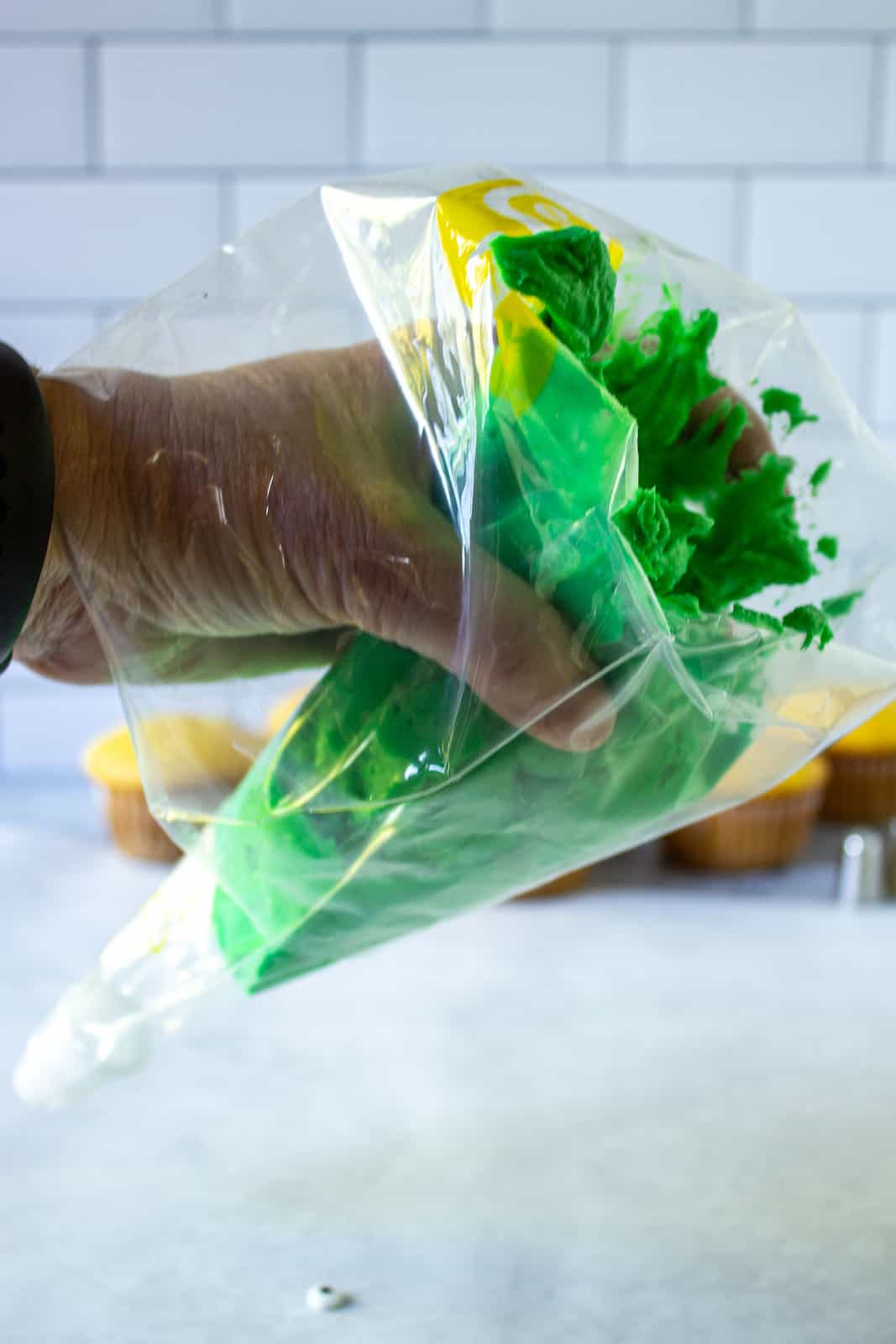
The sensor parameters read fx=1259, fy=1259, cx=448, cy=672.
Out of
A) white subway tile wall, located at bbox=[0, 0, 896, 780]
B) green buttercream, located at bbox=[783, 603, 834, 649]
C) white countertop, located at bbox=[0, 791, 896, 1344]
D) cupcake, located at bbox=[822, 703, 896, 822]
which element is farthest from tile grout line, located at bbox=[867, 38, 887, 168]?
green buttercream, located at bbox=[783, 603, 834, 649]

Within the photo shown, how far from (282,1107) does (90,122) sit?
0.66 m

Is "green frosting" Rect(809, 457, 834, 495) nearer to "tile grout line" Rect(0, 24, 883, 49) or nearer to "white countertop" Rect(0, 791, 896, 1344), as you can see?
"white countertop" Rect(0, 791, 896, 1344)

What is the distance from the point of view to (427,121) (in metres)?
0.85

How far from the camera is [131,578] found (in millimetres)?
344

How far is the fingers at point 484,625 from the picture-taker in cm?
31

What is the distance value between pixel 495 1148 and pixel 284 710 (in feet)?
0.70

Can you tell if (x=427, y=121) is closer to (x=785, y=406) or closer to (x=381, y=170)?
(x=381, y=170)

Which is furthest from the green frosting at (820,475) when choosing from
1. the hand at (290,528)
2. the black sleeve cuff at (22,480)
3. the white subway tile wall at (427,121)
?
the white subway tile wall at (427,121)

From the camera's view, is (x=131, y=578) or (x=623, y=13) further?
(x=623, y=13)

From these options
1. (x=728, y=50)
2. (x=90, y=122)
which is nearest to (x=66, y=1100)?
(x=90, y=122)

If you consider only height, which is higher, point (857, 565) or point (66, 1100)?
point (857, 565)

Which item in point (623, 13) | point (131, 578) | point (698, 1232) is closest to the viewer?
point (131, 578)

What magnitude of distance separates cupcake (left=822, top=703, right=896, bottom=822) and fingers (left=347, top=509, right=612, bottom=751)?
1.70 ft

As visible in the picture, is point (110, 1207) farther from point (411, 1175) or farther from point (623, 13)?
point (623, 13)
